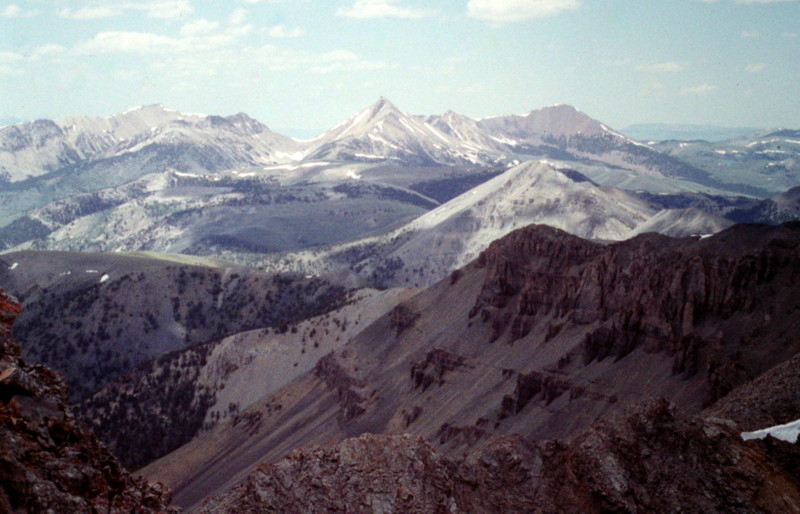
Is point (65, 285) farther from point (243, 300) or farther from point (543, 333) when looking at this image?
point (543, 333)

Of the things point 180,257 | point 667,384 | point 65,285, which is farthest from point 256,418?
point 180,257

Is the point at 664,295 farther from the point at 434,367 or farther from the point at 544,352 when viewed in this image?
the point at 434,367

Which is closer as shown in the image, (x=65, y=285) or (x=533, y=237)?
(x=533, y=237)

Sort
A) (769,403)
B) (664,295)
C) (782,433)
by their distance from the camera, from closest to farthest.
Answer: (782,433)
(769,403)
(664,295)

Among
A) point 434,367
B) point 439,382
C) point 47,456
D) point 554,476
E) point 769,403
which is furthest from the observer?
point 434,367

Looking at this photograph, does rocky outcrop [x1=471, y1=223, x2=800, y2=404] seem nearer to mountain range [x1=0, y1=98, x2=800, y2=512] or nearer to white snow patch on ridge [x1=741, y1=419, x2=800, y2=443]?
mountain range [x1=0, y1=98, x2=800, y2=512]

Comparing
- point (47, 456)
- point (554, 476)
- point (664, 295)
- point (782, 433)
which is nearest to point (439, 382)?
point (664, 295)

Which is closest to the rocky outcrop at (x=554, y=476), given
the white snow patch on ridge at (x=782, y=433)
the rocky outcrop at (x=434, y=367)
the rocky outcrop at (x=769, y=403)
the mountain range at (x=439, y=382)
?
the mountain range at (x=439, y=382)
